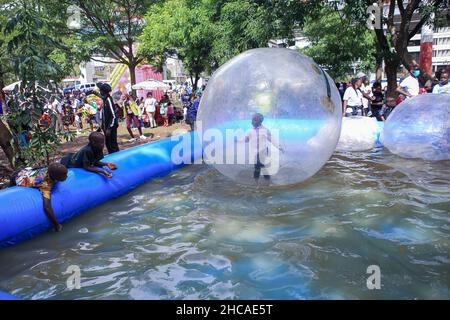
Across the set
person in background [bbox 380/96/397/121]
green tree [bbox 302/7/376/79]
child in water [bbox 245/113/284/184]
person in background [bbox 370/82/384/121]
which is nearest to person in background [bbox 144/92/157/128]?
green tree [bbox 302/7/376/79]

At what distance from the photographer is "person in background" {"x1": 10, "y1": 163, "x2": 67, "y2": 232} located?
409cm

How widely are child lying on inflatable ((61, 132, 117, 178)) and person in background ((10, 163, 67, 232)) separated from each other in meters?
0.67

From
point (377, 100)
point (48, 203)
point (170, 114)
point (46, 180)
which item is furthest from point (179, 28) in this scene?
point (48, 203)

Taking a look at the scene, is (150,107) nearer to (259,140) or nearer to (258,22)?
(258,22)

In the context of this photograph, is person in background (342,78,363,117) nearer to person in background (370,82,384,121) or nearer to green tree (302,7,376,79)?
person in background (370,82,384,121)

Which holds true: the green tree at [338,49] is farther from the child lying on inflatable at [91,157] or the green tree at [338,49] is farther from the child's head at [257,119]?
the child's head at [257,119]

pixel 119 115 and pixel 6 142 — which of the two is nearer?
pixel 6 142

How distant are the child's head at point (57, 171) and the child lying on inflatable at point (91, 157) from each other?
777 millimetres

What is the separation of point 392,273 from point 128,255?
2272 mm

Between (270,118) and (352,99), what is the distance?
6.43 metres

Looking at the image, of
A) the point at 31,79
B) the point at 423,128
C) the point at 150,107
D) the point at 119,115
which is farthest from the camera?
the point at 150,107

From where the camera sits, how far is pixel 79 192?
15.1 feet

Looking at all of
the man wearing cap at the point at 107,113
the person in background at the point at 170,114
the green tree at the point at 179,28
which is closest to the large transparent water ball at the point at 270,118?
the man wearing cap at the point at 107,113

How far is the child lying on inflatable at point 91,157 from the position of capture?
15.9 feet
